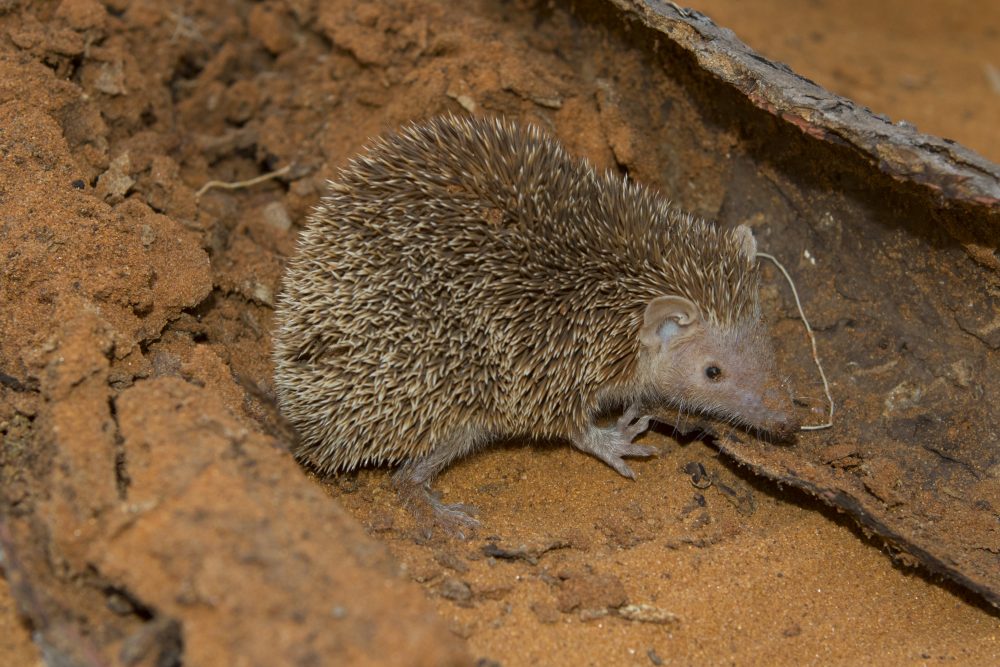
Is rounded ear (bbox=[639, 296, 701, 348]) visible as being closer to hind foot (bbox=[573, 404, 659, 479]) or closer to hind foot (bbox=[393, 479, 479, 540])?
hind foot (bbox=[573, 404, 659, 479])

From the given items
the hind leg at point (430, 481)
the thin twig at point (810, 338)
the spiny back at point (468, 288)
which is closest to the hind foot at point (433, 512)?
the hind leg at point (430, 481)

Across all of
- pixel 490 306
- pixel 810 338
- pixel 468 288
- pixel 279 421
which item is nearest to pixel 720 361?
pixel 810 338

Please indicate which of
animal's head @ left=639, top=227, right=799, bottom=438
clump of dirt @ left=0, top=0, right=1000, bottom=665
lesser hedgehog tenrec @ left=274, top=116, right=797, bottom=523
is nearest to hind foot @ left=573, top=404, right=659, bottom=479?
lesser hedgehog tenrec @ left=274, top=116, right=797, bottom=523

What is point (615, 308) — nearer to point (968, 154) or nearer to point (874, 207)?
point (874, 207)

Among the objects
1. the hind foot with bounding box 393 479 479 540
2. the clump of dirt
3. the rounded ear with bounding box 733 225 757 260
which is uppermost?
the rounded ear with bounding box 733 225 757 260

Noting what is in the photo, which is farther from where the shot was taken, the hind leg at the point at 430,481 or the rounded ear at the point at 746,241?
the rounded ear at the point at 746,241

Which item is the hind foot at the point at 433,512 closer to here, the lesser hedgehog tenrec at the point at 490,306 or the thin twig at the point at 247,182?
the lesser hedgehog tenrec at the point at 490,306

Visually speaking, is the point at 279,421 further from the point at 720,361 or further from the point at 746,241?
the point at 746,241
